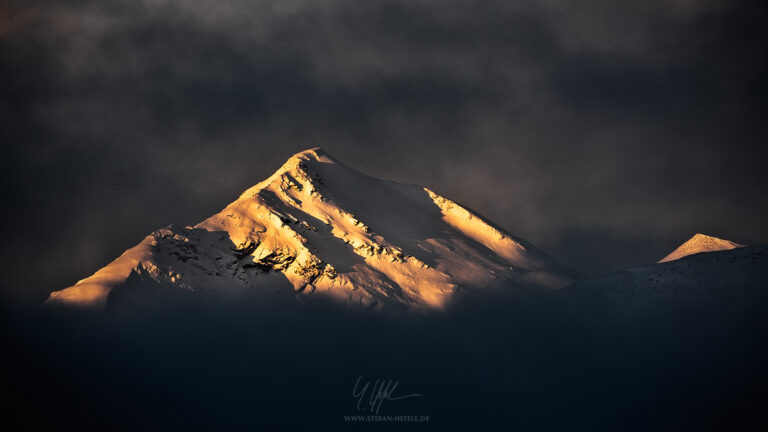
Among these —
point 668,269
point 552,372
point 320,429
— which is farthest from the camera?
point 668,269

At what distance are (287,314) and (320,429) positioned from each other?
169 ft

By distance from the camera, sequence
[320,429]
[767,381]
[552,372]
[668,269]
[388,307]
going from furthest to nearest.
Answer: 1. [388,307]
2. [668,269]
3. [552,372]
4. [320,429]
5. [767,381]

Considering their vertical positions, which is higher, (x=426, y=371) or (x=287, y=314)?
(x=287, y=314)

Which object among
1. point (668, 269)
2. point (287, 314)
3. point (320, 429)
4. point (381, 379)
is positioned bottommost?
point (320, 429)

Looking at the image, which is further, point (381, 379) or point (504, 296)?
point (504, 296)

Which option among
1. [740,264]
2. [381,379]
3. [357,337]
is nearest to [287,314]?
[357,337]

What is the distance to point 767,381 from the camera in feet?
419

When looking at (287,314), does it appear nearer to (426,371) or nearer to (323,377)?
(323,377)
